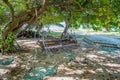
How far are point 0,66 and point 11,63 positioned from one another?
53cm

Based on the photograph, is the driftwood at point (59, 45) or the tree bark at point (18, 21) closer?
the tree bark at point (18, 21)

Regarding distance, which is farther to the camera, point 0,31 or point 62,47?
point 62,47

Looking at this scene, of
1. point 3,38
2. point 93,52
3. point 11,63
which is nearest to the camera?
point 11,63

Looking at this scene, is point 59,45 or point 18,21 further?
point 59,45

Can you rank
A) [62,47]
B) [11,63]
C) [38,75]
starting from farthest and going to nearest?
1. [62,47]
2. [11,63]
3. [38,75]

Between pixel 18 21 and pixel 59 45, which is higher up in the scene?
pixel 18 21

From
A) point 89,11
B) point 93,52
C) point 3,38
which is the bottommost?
point 93,52

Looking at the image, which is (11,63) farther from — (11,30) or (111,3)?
(111,3)

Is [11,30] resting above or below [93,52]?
above

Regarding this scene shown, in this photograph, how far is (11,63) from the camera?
7660mm

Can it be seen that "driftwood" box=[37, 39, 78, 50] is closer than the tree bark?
No

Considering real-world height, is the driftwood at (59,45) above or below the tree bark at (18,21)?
below

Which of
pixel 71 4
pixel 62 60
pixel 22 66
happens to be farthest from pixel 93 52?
pixel 22 66

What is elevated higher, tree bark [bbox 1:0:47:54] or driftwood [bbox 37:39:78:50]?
tree bark [bbox 1:0:47:54]
